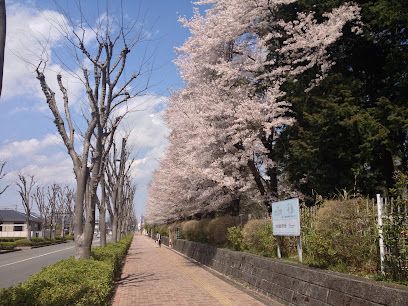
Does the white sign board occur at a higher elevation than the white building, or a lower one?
higher

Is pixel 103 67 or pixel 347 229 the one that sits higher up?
pixel 103 67

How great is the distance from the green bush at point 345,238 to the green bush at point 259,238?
3800 mm

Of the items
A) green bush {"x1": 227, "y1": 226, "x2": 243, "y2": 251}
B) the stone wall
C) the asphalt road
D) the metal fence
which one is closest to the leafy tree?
green bush {"x1": 227, "y1": 226, "x2": 243, "y2": 251}

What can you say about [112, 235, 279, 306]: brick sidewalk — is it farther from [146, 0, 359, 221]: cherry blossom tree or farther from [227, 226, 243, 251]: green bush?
[146, 0, 359, 221]: cherry blossom tree

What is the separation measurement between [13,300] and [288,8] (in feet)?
46.8

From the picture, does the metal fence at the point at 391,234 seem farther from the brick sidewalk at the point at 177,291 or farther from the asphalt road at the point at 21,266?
the asphalt road at the point at 21,266

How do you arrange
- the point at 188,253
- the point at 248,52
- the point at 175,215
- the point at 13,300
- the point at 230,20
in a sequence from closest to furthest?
the point at 13,300 → the point at 230,20 → the point at 248,52 → the point at 188,253 → the point at 175,215

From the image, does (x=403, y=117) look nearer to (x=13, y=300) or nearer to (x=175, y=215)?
(x=13, y=300)

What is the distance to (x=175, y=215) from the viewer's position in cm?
3688

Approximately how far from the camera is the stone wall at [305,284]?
6.06m

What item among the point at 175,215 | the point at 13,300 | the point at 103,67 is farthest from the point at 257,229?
the point at 175,215

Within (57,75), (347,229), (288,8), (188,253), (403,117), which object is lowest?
(188,253)

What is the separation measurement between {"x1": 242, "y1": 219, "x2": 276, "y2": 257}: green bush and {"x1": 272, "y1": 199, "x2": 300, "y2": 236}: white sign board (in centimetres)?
140

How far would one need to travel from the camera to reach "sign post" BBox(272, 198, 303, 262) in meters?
10.4
